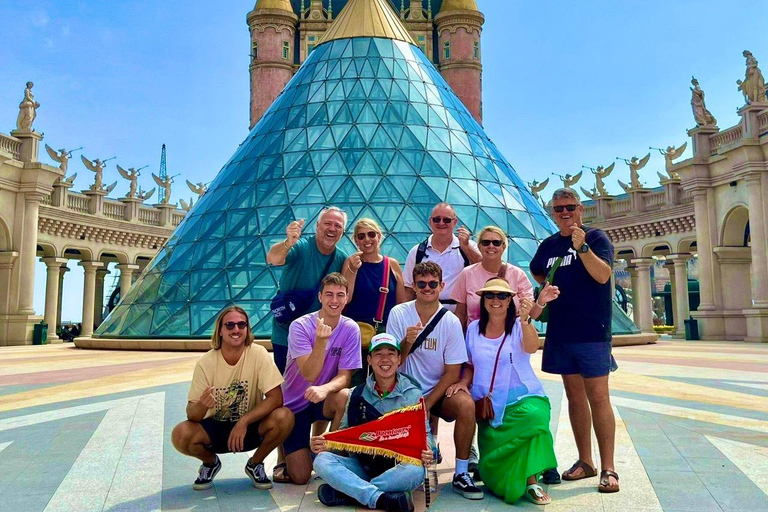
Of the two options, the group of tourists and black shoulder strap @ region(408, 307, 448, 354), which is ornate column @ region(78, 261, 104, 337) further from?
black shoulder strap @ region(408, 307, 448, 354)

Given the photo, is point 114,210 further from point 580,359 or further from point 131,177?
point 580,359

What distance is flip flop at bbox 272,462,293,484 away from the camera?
448cm

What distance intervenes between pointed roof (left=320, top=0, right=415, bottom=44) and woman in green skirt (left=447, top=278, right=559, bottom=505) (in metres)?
21.4

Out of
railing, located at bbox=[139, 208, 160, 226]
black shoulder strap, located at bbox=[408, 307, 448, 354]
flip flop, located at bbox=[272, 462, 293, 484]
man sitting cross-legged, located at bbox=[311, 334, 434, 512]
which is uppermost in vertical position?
railing, located at bbox=[139, 208, 160, 226]

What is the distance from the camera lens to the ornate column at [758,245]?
24359 mm

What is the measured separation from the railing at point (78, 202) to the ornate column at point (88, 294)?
3.22 m

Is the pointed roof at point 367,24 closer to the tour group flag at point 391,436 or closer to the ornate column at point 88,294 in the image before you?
the ornate column at point 88,294

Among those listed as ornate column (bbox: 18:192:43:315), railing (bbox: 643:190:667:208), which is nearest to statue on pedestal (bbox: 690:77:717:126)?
railing (bbox: 643:190:667:208)

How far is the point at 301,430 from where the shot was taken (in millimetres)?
4566

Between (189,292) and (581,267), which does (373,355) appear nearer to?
(581,267)

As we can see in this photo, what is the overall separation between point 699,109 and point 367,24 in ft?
56.1

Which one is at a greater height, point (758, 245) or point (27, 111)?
point (27, 111)

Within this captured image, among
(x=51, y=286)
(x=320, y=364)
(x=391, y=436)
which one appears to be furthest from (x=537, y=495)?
(x=51, y=286)

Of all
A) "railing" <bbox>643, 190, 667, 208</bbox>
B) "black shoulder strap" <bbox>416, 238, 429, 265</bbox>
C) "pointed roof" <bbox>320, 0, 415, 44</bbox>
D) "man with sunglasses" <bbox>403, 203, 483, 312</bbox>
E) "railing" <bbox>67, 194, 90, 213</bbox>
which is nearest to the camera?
"man with sunglasses" <bbox>403, 203, 483, 312</bbox>
